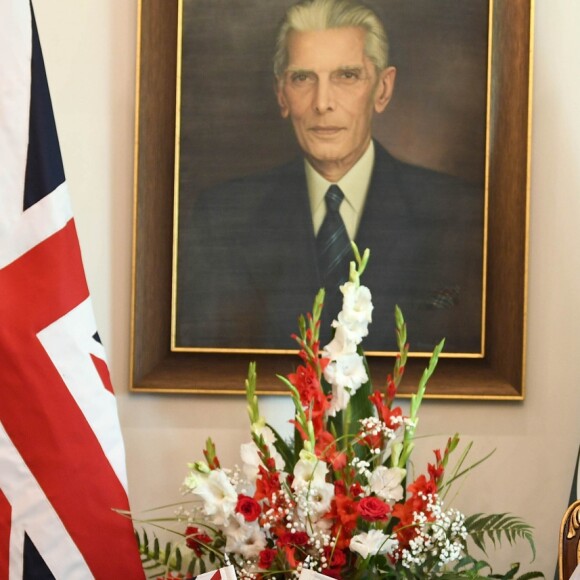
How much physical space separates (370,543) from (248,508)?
→ 20cm

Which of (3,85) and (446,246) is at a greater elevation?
(3,85)

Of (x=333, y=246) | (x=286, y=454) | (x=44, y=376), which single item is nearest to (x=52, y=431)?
(x=44, y=376)

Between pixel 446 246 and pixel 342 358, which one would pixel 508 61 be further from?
pixel 342 358

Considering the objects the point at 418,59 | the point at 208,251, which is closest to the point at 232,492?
the point at 208,251

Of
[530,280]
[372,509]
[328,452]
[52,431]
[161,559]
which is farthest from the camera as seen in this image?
[530,280]

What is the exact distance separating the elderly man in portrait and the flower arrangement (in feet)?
0.85

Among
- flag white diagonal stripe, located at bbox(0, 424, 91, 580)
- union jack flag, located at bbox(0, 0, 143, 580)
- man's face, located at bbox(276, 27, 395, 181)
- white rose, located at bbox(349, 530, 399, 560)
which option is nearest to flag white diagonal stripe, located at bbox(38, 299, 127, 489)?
union jack flag, located at bbox(0, 0, 143, 580)

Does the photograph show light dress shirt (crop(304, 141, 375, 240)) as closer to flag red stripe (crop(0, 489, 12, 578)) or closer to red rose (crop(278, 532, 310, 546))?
red rose (crop(278, 532, 310, 546))

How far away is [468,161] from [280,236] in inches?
16.8

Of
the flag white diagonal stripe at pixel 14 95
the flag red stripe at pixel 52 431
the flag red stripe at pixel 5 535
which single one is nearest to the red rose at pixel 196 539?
the flag red stripe at pixel 52 431

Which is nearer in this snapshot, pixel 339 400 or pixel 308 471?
pixel 308 471

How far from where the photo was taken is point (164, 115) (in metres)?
1.83

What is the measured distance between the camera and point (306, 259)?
1.80 m

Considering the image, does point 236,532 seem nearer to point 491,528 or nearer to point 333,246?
point 491,528
